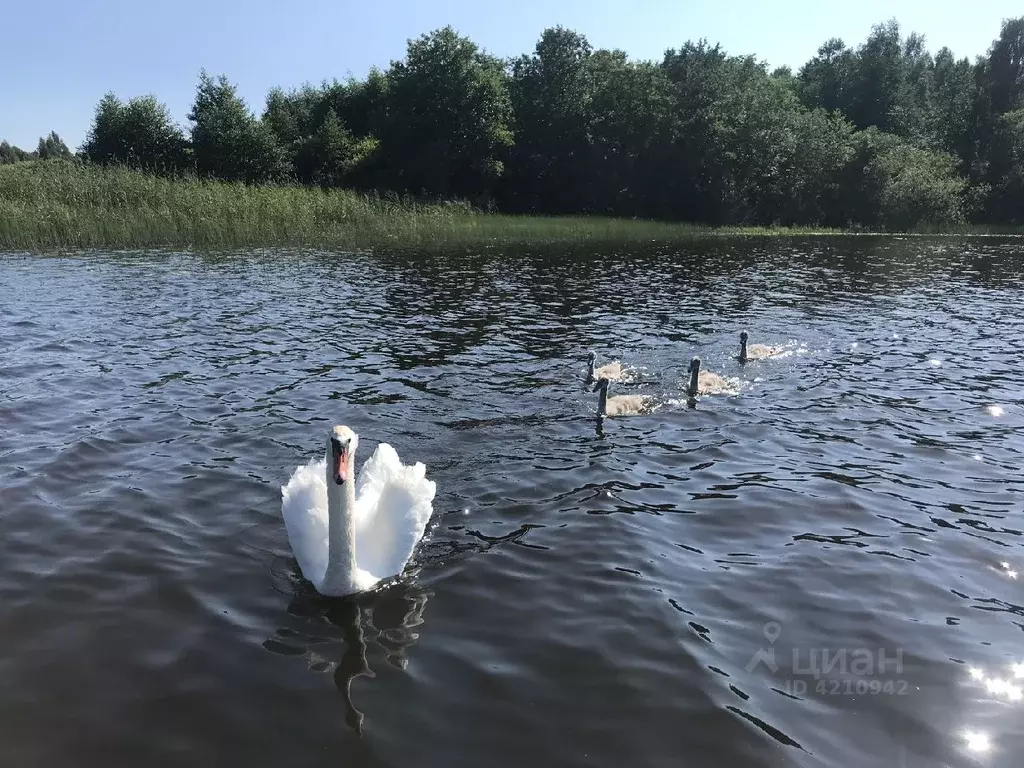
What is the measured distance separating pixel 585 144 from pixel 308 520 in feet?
188

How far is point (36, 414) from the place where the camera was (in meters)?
10.5

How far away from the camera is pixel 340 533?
6266mm

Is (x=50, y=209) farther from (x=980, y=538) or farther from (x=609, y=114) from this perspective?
(x=609, y=114)

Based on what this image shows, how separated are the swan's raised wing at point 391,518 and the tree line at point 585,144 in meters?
48.1

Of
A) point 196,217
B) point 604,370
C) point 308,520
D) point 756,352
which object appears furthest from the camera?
point 196,217

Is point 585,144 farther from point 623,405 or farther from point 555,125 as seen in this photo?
point 623,405

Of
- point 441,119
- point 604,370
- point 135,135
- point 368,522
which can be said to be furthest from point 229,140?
point 368,522

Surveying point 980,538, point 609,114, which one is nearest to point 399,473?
point 980,538

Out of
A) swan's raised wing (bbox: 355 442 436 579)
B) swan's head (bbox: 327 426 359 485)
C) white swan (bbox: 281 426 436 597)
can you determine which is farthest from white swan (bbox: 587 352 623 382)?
swan's head (bbox: 327 426 359 485)

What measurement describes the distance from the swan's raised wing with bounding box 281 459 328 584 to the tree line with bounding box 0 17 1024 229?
158 ft

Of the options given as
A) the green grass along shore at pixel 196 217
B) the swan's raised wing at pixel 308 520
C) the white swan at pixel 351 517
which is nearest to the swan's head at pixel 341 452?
the white swan at pixel 351 517

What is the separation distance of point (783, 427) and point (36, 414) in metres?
10.9

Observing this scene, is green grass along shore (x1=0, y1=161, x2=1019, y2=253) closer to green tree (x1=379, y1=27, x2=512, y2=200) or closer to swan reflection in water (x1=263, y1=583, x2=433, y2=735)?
green tree (x1=379, y1=27, x2=512, y2=200)

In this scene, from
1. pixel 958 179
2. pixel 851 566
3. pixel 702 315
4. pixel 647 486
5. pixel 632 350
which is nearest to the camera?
pixel 851 566
